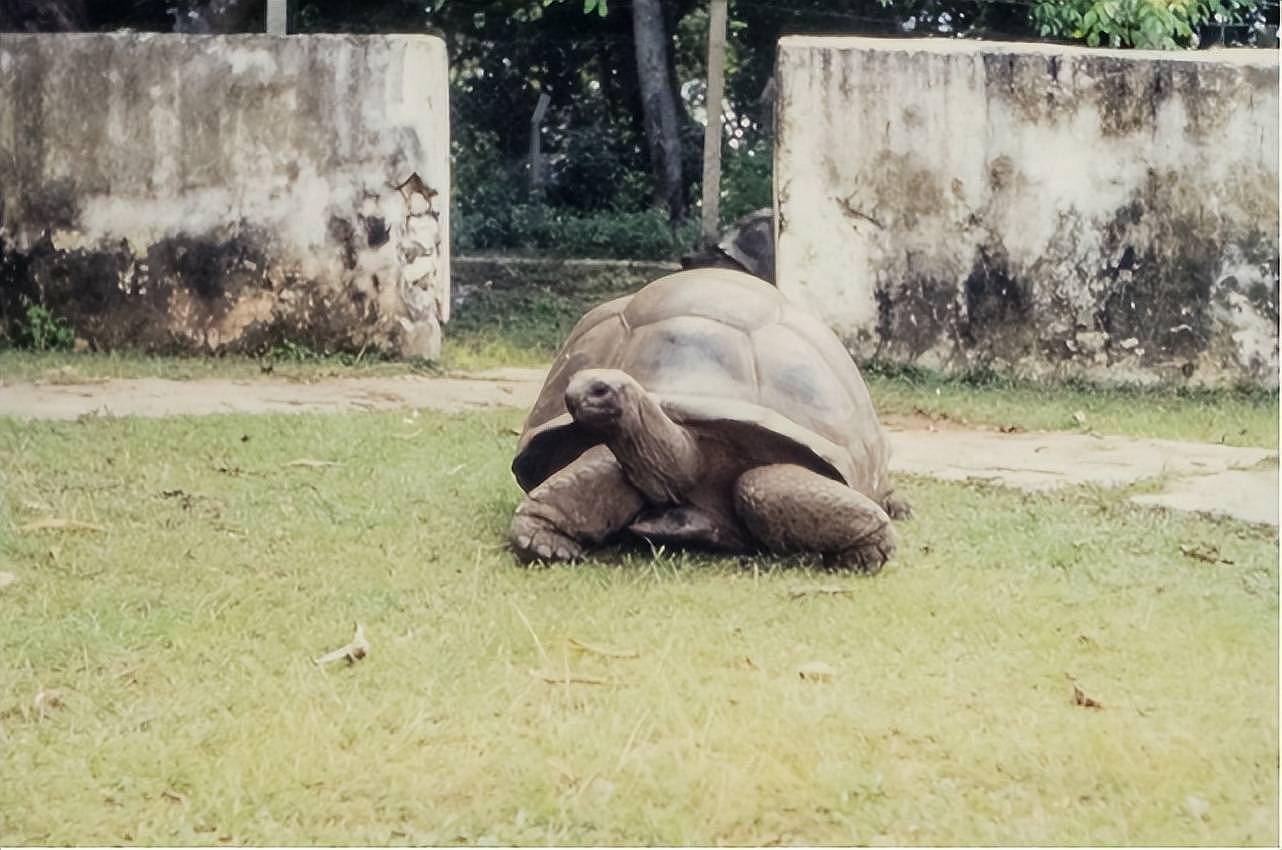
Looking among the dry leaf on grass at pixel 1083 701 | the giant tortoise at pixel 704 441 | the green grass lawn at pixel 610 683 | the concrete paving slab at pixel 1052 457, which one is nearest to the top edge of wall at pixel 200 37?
Answer: the concrete paving slab at pixel 1052 457

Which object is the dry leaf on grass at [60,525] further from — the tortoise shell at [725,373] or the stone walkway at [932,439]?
the stone walkway at [932,439]

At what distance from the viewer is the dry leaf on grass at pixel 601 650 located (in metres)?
3.19

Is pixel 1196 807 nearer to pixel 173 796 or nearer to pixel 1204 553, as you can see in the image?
pixel 173 796

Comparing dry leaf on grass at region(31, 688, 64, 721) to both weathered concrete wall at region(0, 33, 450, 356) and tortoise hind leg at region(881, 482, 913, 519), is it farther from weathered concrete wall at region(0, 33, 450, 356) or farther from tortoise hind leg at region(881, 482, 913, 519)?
weathered concrete wall at region(0, 33, 450, 356)

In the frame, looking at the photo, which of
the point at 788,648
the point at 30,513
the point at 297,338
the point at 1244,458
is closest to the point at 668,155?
the point at 297,338

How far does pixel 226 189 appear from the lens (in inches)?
309

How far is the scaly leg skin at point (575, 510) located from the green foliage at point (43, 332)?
464 cm

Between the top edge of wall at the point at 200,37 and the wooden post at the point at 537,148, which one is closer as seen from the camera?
the top edge of wall at the point at 200,37

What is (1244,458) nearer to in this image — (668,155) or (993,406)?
(993,406)

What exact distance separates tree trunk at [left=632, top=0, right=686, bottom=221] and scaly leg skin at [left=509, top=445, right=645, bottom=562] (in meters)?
10.3

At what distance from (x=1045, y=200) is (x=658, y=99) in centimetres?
691

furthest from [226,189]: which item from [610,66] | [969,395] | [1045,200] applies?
[610,66]

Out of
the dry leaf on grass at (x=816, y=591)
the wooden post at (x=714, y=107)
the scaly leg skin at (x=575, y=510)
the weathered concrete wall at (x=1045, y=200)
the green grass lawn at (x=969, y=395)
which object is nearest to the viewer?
the dry leaf on grass at (x=816, y=591)

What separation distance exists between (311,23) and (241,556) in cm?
900
